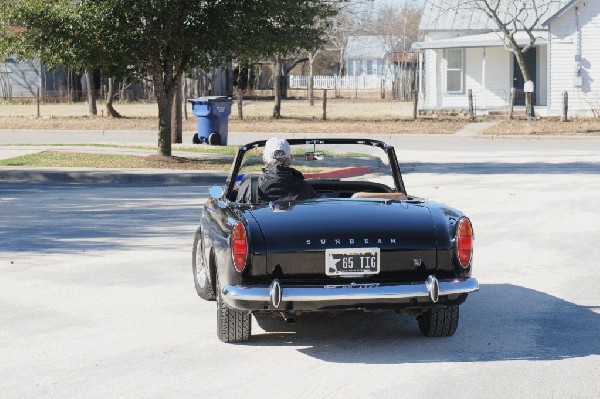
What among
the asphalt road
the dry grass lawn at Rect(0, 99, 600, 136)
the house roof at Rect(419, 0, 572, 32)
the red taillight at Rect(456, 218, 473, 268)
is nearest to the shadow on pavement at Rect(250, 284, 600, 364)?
the asphalt road

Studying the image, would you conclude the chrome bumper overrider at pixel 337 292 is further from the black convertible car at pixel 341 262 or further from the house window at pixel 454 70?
the house window at pixel 454 70

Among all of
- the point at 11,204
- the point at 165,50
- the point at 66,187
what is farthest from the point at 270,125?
the point at 11,204

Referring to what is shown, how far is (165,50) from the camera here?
2425 cm

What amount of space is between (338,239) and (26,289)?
3.60 metres

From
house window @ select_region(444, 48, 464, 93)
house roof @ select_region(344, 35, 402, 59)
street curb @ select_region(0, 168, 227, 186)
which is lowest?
street curb @ select_region(0, 168, 227, 186)

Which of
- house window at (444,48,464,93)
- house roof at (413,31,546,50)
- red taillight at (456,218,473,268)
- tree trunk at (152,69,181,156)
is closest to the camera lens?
red taillight at (456,218,473,268)

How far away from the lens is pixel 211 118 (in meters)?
30.8

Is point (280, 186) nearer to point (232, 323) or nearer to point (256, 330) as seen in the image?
point (256, 330)

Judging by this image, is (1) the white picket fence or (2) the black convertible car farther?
(1) the white picket fence

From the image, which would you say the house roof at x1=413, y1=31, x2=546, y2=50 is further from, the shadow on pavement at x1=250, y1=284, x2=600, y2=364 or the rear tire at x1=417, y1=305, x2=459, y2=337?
the rear tire at x1=417, y1=305, x2=459, y2=337

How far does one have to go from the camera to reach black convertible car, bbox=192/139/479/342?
7.65m

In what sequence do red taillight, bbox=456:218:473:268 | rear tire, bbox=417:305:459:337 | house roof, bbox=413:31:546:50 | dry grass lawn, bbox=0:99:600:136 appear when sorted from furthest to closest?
house roof, bbox=413:31:546:50
dry grass lawn, bbox=0:99:600:136
rear tire, bbox=417:305:459:337
red taillight, bbox=456:218:473:268

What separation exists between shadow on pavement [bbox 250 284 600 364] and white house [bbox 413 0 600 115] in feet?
117

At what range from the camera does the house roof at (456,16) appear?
48.5m
